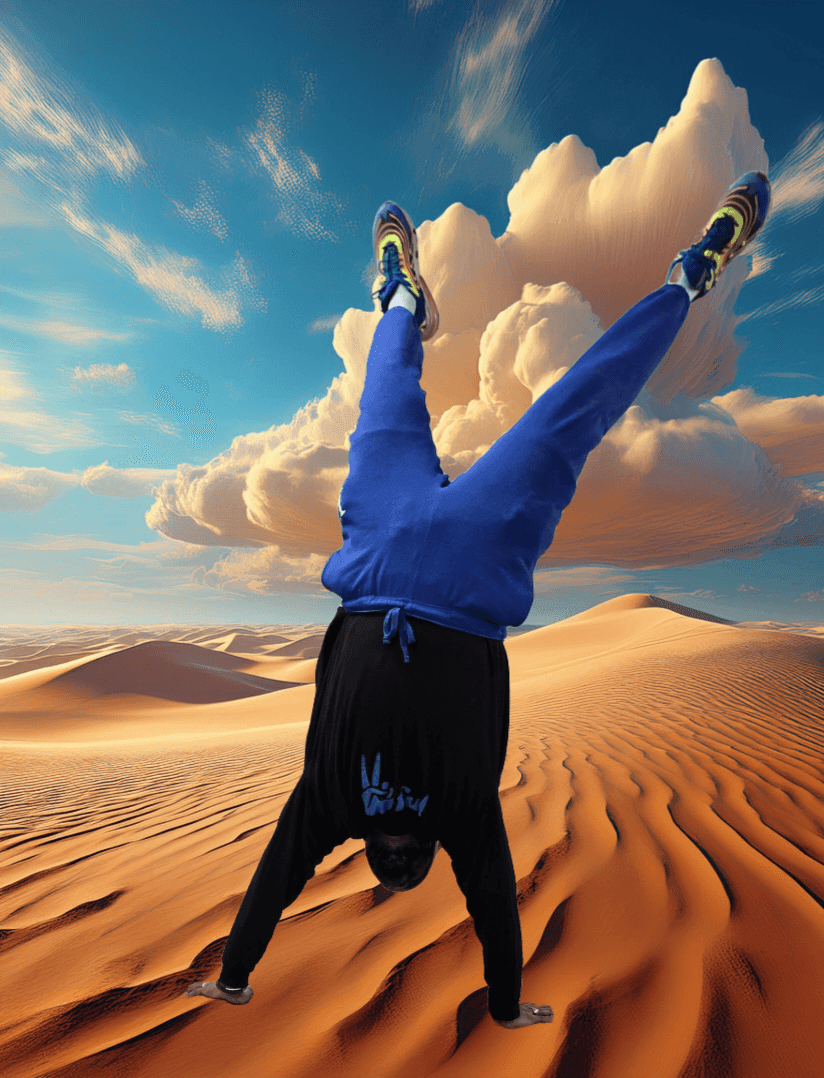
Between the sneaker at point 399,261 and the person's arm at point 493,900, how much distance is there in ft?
4.95

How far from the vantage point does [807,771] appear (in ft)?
11.0

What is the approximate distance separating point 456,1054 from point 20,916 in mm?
1708

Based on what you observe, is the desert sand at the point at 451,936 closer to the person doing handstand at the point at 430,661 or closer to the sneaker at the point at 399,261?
the person doing handstand at the point at 430,661

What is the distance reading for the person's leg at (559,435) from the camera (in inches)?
46.9

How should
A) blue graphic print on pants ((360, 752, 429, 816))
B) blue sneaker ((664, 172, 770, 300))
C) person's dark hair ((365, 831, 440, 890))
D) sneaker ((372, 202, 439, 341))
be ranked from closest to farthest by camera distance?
blue graphic print on pants ((360, 752, 429, 816)) → person's dark hair ((365, 831, 440, 890)) → blue sneaker ((664, 172, 770, 300)) → sneaker ((372, 202, 439, 341))

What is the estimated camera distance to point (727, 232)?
1.69 m

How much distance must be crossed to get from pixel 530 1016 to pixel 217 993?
0.81 meters

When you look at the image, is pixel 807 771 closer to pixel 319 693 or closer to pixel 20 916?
pixel 319 693

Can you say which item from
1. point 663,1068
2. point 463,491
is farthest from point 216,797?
point 463,491

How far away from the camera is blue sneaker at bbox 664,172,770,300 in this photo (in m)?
1.53

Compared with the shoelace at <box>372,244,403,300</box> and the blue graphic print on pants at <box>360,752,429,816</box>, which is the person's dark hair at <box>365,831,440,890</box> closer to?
the blue graphic print on pants at <box>360,752,429,816</box>

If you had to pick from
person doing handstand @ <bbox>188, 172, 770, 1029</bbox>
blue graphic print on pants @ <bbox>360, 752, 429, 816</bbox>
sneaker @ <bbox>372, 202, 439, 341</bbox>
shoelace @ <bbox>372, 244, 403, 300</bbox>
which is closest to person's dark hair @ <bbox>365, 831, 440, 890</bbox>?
person doing handstand @ <bbox>188, 172, 770, 1029</bbox>

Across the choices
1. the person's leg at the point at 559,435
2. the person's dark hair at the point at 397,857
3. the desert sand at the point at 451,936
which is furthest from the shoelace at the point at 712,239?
the desert sand at the point at 451,936

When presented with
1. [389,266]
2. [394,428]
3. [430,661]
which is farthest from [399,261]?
[430,661]
